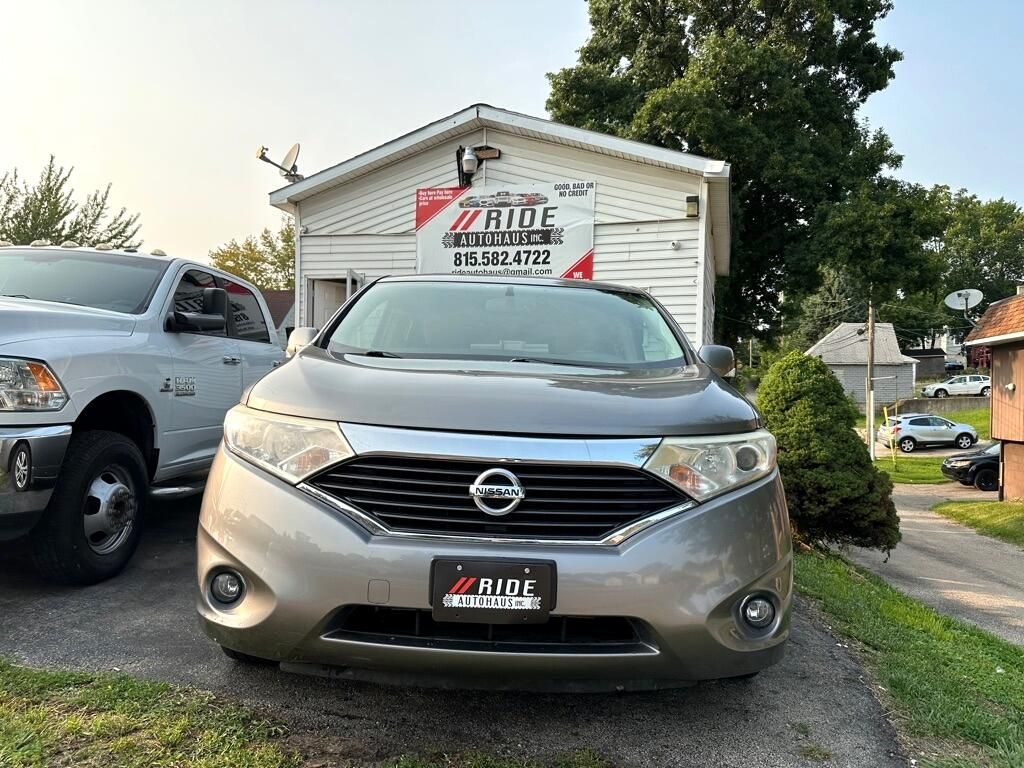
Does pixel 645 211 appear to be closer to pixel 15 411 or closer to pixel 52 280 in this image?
pixel 52 280

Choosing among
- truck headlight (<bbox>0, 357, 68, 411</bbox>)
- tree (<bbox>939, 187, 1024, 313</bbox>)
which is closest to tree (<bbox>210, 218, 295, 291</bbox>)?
truck headlight (<bbox>0, 357, 68, 411</bbox>)

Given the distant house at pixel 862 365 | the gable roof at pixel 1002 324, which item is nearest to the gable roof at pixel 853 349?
the distant house at pixel 862 365

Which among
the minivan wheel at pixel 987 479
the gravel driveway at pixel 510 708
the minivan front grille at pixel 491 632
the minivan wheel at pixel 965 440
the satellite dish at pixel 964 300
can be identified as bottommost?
the minivan wheel at pixel 987 479

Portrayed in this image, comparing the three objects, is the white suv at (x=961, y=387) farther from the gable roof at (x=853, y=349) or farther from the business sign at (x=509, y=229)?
the business sign at (x=509, y=229)

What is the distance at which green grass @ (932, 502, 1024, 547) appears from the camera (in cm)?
1562

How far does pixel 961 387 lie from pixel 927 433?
20.1 m

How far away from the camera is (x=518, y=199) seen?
991 cm

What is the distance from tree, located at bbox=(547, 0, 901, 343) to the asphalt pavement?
7.37 m

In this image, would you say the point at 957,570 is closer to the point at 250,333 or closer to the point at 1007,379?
the point at 1007,379

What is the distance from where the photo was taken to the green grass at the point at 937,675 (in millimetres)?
2305

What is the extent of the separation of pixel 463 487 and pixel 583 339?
1385 mm

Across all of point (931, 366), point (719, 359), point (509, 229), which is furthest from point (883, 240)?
point (931, 366)

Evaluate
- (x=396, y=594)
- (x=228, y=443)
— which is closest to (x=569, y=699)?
(x=396, y=594)

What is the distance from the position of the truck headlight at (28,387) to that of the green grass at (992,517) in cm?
1793
